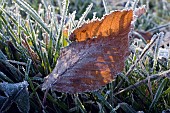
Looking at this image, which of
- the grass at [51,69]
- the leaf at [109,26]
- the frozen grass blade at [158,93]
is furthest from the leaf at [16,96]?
the frozen grass blade at [158,93]

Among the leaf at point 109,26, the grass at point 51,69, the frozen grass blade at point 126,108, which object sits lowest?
the frozen grass blade at point 126,108

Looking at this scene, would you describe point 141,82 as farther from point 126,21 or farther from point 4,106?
point 4,106

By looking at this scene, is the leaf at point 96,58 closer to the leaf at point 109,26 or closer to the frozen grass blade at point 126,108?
the leaf at point 109,26

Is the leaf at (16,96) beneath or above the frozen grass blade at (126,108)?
above

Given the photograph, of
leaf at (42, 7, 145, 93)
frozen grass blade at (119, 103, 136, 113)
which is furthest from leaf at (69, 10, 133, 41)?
frozen grass blade at (119, 103, 136, 113)

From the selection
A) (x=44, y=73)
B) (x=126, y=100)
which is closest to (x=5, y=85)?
(x=44, y=73)

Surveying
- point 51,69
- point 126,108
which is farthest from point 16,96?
point 126,108

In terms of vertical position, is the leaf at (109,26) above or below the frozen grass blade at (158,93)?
above

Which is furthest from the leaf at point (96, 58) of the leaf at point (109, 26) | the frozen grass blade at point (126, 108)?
the frozen grass blade at point (126, 108)

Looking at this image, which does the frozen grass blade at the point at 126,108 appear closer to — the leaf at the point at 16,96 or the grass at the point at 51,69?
the grass at the point at 51,69
